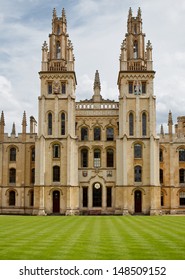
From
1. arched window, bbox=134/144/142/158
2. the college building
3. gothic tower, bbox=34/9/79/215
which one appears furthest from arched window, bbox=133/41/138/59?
arched window, bbox=134/144/142/158

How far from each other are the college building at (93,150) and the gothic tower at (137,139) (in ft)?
Result: 0.45

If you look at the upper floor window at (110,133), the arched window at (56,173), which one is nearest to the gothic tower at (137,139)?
the upper floor window at (110,133)

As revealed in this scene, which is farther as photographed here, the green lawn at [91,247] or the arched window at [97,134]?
the arched window at [97,134]

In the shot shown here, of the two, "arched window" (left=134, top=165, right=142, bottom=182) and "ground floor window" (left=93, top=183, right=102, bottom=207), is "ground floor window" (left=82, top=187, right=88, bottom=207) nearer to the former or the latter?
"ground floor window" (left=93, top=183, right=102, bottom=207)

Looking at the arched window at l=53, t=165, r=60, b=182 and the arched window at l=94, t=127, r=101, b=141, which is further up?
the arched window at l=94, t=127, r=101, b=141

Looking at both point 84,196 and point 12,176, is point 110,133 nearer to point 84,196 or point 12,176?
point 84,196

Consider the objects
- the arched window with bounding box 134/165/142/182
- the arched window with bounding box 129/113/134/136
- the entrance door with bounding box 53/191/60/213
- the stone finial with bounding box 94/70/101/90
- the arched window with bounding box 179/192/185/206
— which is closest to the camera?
the entrance door with bounding box 53/191/60/213

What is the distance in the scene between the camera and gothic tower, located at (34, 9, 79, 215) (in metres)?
60.4

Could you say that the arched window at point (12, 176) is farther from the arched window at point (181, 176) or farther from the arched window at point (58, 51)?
the arched window at point (181, 176)

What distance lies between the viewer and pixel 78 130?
64.2 metres

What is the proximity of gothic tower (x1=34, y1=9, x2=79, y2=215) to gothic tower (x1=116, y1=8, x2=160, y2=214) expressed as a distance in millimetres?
6804

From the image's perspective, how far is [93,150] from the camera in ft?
209

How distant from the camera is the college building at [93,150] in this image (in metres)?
60.7
